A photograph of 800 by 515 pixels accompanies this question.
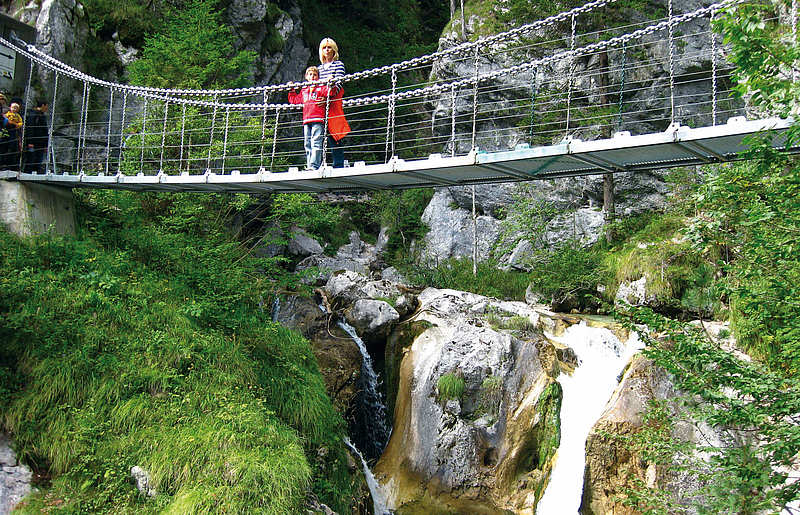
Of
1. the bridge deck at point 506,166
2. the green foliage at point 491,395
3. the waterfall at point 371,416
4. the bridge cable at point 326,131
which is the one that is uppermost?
the bridge cable at point 326,131

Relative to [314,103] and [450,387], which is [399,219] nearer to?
[450,387]

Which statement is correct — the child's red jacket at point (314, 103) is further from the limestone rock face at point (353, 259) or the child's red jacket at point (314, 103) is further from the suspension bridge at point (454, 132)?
the limestone rock face at point (353, 259)

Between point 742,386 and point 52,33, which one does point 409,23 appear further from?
point 742,386

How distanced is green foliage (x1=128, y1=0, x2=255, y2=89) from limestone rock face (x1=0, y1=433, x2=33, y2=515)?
23.4 ft

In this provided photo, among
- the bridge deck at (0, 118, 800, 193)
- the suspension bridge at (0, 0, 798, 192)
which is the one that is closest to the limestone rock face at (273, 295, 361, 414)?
the suspension bridge at (0, 0, 798, 192)

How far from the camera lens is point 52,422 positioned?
5246 millimetres

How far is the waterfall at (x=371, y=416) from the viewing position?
866 centimetres

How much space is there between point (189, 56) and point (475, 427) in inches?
334

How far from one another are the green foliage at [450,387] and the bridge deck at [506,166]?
2872 mm

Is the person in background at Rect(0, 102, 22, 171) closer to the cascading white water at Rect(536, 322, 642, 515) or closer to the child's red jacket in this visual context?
the child's red jacket

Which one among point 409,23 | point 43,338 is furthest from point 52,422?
point 409,23

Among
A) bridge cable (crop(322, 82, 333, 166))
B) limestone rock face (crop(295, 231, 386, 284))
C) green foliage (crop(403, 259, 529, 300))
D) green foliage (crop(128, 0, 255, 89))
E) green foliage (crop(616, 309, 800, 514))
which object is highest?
green foliage (crop(128, 0, 255, 89))

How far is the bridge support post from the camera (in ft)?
23.4

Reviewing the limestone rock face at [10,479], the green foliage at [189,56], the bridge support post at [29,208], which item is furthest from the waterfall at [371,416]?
the green foliage at [189,56]
